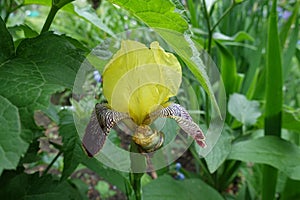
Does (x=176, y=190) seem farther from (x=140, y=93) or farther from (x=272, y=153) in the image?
(x=140, y=93)

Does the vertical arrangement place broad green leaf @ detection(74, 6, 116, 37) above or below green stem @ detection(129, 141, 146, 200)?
above

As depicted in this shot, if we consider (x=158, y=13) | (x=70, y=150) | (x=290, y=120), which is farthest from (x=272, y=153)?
(x=158, y=13)

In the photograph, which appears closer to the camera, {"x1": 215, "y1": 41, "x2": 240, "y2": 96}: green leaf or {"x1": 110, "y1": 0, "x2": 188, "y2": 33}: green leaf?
{"x1": 110, "y1": 0, "x2": 188, "y2": 33}: green leaf

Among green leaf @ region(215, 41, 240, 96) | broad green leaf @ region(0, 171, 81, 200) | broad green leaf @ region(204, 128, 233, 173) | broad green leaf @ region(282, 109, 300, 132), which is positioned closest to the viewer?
broad green leaf @ region(0, 171, 81, 200)

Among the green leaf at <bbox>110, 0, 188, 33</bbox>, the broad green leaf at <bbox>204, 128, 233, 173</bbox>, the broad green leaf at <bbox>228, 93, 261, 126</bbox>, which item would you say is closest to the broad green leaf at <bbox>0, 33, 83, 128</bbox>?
the green leaf at <bbox>110, 0, 188, 33</bbox>

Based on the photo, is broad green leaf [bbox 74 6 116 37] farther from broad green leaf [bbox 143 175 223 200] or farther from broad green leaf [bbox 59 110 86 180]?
broad green leaf [bbox 143 175 223 200]

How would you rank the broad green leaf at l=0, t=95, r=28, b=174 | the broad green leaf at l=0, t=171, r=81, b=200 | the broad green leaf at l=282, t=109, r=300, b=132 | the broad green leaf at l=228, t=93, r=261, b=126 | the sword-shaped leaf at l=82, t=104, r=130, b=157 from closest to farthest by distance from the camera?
the broad green leaf at l=0, t=95, r=28, b=174 < the sword-shaped leaf at l=82, t=104, r=130, b=157 < the broad green leaf at l=0, t=171, r=81, b=200 < the broad green leaf at l=282, t=109, r=300, b=132 < the broad green leaf at l=228, t=93, r=261, b=126

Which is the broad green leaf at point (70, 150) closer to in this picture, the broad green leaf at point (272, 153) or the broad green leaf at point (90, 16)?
the broad green leaf at point (90, 16)

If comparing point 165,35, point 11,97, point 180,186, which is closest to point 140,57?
point 165,35
